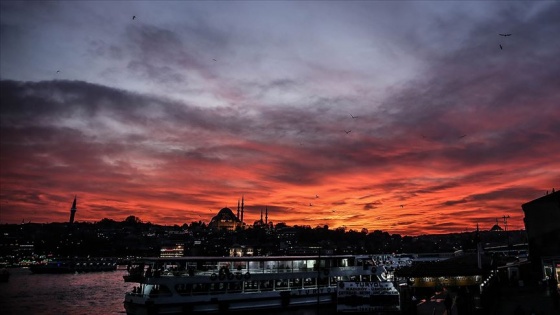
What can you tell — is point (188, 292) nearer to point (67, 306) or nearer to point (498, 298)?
point (498, 298)

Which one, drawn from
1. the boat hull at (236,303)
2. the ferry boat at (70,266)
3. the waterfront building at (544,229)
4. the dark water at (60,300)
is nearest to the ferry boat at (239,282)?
the boat hull at (236,303)

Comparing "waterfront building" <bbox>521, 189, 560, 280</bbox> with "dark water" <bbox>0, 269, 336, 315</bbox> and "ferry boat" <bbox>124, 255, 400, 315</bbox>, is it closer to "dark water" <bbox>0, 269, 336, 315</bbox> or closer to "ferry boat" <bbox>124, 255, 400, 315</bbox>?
"ferry boat" <bbox>124, 255, 400, 315</bbox>

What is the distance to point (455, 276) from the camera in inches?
1421

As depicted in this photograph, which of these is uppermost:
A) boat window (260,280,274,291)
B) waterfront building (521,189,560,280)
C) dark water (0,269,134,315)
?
waterfront building (521,189,560,280)

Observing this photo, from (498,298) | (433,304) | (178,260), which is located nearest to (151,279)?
(178,260)

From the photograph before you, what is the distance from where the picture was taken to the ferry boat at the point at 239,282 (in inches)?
1480

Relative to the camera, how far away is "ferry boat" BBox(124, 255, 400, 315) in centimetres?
3759

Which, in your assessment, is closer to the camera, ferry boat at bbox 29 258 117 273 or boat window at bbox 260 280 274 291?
boat window at bbox 260 280 274 291

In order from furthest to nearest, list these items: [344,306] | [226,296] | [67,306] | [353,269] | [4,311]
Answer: [67,306], [4,311], [353,269], [226,296], [344,306]

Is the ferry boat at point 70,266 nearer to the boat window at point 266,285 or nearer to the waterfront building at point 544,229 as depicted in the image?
the boat window at point 266,285

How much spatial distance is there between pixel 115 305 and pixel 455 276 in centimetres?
5074

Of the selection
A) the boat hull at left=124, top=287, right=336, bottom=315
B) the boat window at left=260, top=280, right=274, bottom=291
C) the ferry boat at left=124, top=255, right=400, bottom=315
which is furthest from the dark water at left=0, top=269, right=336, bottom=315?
the boat window at left=260, top=280, right=274, bottom=291

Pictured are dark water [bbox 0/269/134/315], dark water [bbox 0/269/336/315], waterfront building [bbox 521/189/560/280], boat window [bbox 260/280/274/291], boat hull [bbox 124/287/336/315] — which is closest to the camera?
boat hull [bbox 124/287/336/315]

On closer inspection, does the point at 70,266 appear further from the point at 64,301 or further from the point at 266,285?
the point at 266,285
